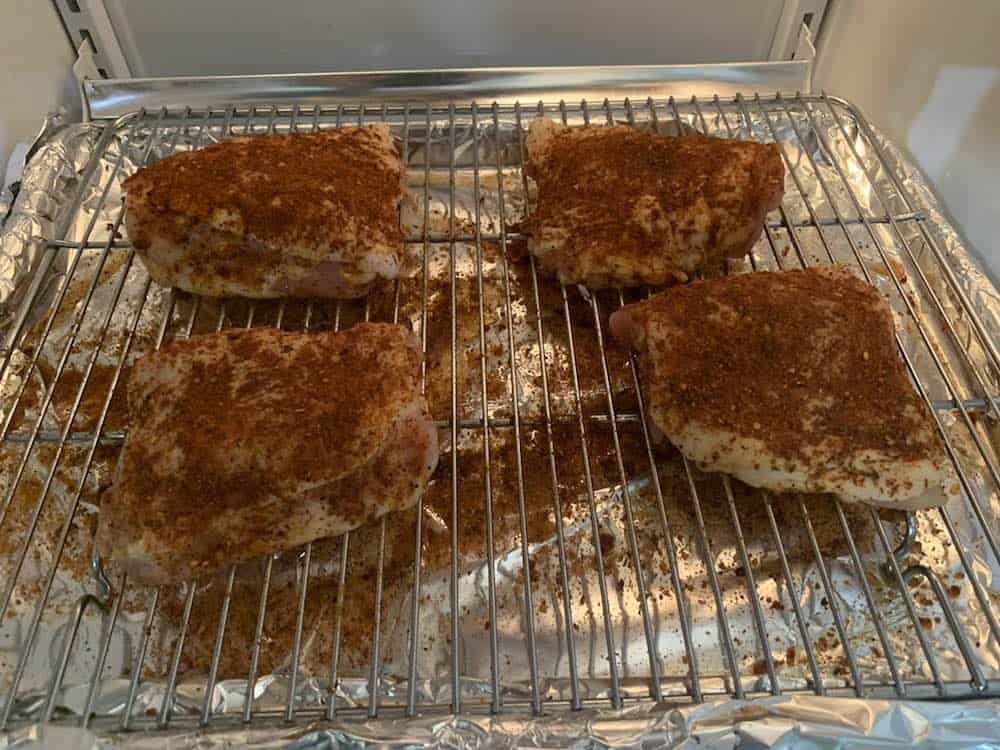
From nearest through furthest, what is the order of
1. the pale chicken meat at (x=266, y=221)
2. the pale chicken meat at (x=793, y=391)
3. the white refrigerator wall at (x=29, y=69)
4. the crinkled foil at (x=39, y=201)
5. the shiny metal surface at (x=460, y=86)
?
the pale chicken meat at (x=793, y=391)
the pale chicken meat at (x=266, y=221)
the crinkled foil at (x=39, y=201)
the white refrigerator wall at (x=29, y=69)
the shiny metal surface at (x=460, y=86)

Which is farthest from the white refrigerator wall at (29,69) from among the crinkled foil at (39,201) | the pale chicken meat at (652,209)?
the pale chicken meat at (652,209)

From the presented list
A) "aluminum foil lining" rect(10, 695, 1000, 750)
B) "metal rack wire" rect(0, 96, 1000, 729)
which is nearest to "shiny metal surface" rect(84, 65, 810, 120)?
"metal rack wire" rect(0, 96, 1000, 729)

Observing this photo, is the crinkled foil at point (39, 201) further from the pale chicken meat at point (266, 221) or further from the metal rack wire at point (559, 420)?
the pale chicken meat at point (266, 221)

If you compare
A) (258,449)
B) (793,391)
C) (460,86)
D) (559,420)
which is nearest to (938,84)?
(793,391)

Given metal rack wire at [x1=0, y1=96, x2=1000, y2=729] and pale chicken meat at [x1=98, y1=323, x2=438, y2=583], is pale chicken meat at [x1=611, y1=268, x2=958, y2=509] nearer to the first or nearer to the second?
metal rack wire at [x1=0, y1=96, x2=1000, y2=729]

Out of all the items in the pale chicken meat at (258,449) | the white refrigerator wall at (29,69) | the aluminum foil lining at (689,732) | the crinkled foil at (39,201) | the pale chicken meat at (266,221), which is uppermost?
the white refrigerator wall at (29,69)

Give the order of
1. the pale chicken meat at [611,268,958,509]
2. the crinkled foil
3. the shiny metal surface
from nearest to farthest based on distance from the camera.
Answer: the pale chicken meat at [611,268,958,509], the crinkled foil, the shiny metal surface

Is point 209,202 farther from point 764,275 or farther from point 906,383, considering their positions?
point 906,383
